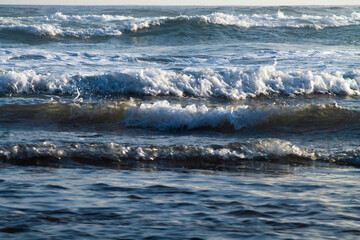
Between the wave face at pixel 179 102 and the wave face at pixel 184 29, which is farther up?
the wave face at pixel 184 29

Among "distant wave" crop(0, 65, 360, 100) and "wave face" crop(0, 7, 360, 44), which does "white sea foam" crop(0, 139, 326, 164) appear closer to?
"distant wave" crop(0, 65, 360, 100)

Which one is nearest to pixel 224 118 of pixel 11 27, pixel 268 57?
pixel 268 57

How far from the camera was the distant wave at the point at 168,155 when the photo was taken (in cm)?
485

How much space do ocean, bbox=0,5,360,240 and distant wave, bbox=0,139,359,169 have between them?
0.02 meters

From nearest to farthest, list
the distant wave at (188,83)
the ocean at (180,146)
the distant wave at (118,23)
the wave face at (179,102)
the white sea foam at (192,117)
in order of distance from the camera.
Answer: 1. the ocean at (180,146)
2. the wave face at (179,102)
3. the white sea foam at (192,117)
4. the distant wave at (188,83)
5. the distant wave at (118,23)

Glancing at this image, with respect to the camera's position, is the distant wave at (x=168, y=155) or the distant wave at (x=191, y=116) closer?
the distant wave at (x=168, y=155)

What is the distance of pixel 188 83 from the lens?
9.77 metres

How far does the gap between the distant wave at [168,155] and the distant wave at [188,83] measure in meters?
4.21

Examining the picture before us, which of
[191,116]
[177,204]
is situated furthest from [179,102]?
[177,204]

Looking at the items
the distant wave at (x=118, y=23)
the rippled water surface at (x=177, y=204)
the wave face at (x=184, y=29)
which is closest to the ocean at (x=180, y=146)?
the rippled water surface at (x=177, y=204)

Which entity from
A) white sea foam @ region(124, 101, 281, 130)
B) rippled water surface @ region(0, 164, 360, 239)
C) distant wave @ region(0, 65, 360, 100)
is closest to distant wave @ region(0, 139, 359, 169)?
rippled water surface @ region(0, 164, 360, 239)

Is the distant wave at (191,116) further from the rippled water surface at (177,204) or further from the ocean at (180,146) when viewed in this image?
the rippled water surface at (177,204)

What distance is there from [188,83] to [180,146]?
4651 millimetres

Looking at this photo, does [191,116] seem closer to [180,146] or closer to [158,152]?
→ [180,146]
